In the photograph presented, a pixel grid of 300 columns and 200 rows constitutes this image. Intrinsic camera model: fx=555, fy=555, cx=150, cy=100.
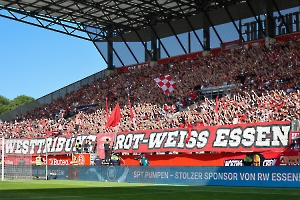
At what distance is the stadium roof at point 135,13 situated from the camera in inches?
2080

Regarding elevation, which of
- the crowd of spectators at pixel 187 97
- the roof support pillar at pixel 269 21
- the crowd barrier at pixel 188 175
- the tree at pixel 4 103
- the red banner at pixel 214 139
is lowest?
the crowd barrier at pixel 188 175

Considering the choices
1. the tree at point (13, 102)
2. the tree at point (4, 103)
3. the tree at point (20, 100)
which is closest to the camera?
the tree at point (4, 103)

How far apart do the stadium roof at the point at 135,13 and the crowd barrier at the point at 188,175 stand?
22.4 m

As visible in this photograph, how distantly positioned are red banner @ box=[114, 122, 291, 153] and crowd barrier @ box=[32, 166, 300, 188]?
16.0 ft

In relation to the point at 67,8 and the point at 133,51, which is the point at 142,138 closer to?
the point at 67,8

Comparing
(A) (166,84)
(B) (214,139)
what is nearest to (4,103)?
(A) (166,84)

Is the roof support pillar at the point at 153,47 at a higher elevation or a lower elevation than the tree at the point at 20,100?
lower

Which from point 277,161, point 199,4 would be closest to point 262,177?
point 277,161

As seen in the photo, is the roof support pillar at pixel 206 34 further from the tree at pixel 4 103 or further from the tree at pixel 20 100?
the tree at pixel 20 100

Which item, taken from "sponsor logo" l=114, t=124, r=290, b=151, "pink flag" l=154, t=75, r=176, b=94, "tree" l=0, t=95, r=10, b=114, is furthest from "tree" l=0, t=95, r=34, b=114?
"sponsor logo" l=114, t=124, r=290, b=151

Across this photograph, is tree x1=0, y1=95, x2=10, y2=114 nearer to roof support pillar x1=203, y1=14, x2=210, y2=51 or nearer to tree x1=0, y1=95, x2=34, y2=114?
tree x1=0, y1=95, x2=34, y2=114

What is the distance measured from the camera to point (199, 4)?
53469 mm

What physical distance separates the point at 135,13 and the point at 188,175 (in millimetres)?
31761

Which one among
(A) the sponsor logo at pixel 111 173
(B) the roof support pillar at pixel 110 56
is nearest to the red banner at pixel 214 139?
(A) the sponsor logo at pixel 111 173
